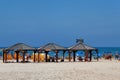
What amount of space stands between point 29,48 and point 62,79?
1635 cm

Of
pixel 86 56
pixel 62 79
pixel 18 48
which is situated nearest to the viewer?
pixel 62 79

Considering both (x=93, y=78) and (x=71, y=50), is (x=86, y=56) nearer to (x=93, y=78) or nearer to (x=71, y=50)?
(x=71, y=50)

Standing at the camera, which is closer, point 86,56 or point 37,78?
point 37,78

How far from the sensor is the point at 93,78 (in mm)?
17172

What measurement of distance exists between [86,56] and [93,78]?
18.4 metres

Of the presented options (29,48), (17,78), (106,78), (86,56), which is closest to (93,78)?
(106,78)

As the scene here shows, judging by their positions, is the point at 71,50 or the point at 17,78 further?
the point at 71,50

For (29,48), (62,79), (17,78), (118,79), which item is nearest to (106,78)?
(118,79)

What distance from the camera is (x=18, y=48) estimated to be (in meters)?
32.6

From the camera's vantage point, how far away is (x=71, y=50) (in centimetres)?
3431

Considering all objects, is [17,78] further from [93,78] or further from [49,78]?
[93,78]

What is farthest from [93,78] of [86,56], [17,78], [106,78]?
[86,56]

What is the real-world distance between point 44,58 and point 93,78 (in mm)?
18669

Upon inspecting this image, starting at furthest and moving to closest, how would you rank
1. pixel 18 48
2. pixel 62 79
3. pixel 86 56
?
pixel 86 56 → pixel 18 48 → pixel 62 79
